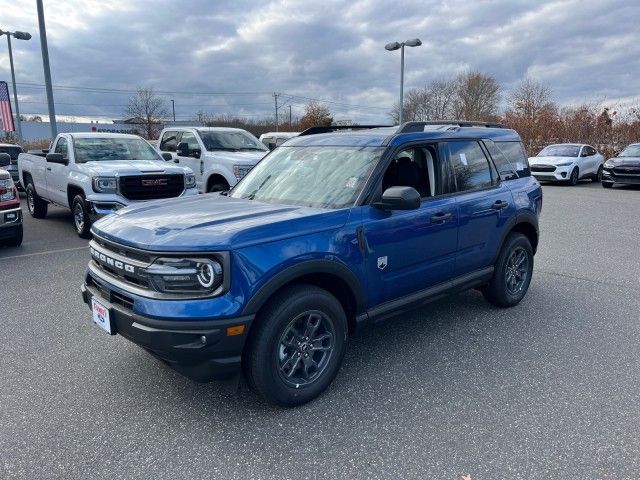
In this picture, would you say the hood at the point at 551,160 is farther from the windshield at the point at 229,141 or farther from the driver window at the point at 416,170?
the driver window at the point at 416,170

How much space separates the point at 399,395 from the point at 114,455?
183 cm

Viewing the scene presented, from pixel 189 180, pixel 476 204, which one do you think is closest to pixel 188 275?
pixel 476 204

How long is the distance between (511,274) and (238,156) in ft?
21.1

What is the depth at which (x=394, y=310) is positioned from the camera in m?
3.75

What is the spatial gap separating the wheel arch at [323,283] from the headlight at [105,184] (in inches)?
231

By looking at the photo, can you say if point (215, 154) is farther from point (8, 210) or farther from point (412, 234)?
point (412, 234)

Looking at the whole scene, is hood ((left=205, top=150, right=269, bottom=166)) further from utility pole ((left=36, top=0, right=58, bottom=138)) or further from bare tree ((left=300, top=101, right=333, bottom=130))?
bare tree ((left=300, top=101, right=333, bottom=130))

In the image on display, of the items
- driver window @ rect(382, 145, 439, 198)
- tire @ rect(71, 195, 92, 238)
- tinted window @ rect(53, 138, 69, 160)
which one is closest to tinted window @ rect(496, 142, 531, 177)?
driver window @ rect(382, 145, 439, 198)

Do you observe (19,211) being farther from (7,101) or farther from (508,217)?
(7,101)

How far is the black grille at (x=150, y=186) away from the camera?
814 cm

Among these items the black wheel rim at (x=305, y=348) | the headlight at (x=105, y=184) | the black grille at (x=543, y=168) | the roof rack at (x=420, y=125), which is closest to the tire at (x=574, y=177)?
the black grille at (x=543, y=168)

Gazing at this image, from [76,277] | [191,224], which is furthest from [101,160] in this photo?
[191,224]

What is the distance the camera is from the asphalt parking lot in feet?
8.77

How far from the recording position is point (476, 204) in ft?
14.4
